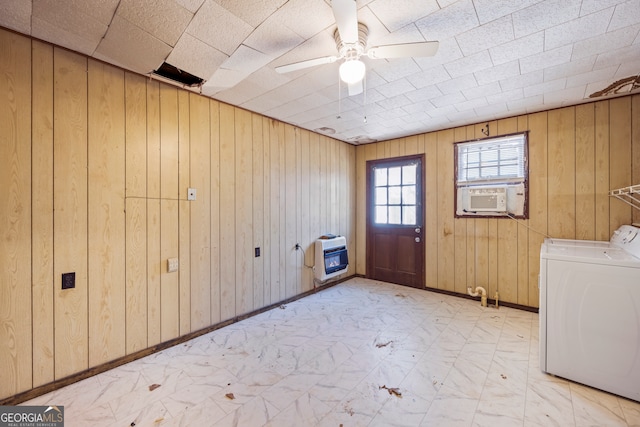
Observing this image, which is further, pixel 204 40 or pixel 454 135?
pixel 454 135

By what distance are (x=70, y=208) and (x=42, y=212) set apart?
15 centimetres

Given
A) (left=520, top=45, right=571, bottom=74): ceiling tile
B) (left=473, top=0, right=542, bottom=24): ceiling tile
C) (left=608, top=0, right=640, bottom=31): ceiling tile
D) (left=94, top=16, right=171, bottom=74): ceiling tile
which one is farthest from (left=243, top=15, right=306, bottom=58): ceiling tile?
(left=608, top=0, right=640, bottom=31): ceiling tile

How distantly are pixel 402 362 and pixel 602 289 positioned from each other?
5.04 ft

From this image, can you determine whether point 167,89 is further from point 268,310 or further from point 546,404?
point 546,404

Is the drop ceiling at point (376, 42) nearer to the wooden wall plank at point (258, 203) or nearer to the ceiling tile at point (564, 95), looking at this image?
the ceiling tile at point (564, 95)

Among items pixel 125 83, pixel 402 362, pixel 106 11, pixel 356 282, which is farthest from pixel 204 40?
pixel 356 282

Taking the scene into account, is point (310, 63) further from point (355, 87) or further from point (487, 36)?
point (487, 36)

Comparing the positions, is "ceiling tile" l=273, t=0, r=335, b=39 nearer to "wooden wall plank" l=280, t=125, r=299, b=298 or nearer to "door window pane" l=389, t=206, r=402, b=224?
"wooden wall plank" l=280, t=125, r=299, b=298

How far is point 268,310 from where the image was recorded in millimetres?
3436

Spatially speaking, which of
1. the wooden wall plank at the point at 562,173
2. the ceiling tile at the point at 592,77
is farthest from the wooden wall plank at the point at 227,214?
the wooden wall plank at the point at 562,173

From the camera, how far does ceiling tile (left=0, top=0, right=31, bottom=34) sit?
153 cm

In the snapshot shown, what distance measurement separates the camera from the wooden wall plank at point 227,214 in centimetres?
300

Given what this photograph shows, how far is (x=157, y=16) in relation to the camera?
1.61 metres

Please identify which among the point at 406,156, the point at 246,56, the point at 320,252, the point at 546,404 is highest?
the point at 246,56
